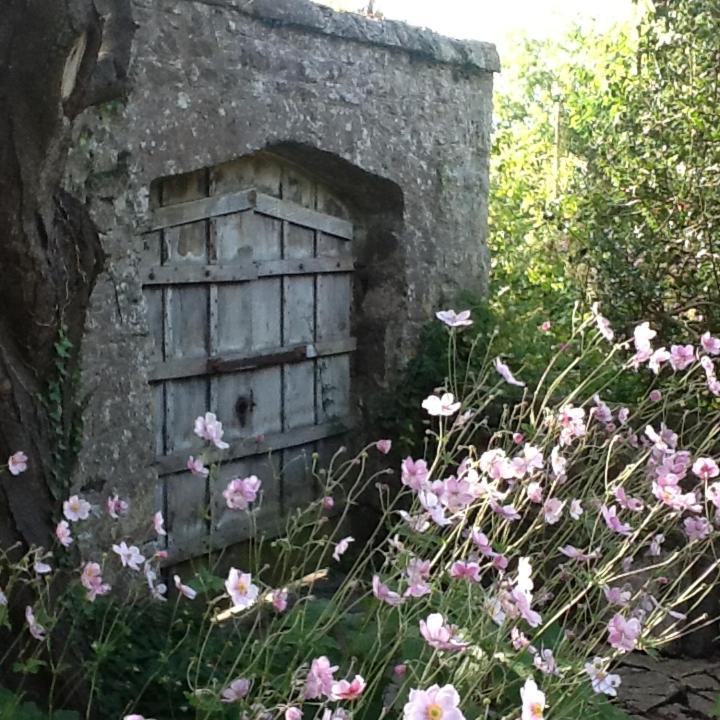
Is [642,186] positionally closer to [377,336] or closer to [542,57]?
[377,336]

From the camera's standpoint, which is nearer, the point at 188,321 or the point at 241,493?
the point at 241,493

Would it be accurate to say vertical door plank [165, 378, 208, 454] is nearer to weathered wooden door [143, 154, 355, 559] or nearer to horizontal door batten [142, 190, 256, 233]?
weathered wooden door [143, 154, 355, 559]

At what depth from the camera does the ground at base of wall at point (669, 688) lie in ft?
13.9

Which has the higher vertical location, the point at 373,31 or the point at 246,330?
the point at 373,31

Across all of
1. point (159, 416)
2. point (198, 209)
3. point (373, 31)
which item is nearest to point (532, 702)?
point (159, 416)

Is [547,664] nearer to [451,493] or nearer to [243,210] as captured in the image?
[451,493]

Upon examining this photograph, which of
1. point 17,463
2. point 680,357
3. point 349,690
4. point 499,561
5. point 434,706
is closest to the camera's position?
point 434,706

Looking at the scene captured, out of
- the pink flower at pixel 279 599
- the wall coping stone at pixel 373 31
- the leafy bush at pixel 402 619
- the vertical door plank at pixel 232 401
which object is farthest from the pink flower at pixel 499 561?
the wall coping stone at pixel 373 31

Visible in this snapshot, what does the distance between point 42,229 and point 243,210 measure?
233 cm

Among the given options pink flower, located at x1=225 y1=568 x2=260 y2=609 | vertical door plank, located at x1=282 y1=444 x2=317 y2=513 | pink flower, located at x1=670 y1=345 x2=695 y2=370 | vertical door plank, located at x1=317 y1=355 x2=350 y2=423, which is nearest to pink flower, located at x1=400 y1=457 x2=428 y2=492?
pink flower, located at x1=225 y1=568 x2=260 y2=609

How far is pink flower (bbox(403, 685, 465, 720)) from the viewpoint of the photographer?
1.72 meters

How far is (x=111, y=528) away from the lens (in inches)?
166

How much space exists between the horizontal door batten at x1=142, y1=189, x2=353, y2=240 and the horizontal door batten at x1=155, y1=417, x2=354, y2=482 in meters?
0.98

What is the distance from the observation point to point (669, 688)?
446 centimetres
